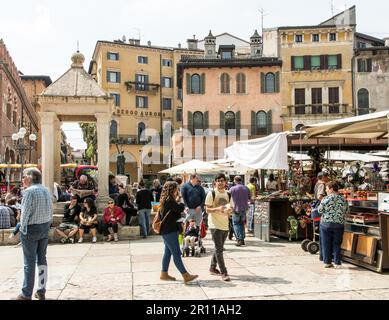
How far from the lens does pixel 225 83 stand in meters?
40.4

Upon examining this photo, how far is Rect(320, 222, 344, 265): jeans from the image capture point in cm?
820

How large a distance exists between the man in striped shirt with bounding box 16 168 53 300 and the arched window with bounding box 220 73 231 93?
34.9 meters

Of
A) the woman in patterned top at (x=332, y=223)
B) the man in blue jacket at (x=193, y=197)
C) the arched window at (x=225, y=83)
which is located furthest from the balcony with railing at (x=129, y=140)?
the woman in patterned top at (x=332, y=223)

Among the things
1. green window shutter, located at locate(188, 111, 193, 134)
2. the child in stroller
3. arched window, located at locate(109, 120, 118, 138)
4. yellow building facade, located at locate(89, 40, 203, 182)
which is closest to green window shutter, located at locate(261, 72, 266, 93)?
green window shutter, located at locate(188, 111, 193, 134)

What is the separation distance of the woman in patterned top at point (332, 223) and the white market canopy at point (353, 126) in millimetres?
1363

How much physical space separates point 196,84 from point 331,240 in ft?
109

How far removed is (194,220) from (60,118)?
690 cm

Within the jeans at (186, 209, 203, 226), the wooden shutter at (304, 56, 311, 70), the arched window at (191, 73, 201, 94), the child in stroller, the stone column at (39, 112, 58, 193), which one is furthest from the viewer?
the arched window at (191, 73, 201, 94)

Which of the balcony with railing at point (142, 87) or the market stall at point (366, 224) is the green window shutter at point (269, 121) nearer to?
the balcony with railing at point (142, 87)

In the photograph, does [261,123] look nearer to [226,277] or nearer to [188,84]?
[188,84]

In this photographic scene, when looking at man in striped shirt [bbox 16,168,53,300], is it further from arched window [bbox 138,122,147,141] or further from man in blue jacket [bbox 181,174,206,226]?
arched window [bbox 138,122,147,141]

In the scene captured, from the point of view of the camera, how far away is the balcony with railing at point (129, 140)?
158ft
